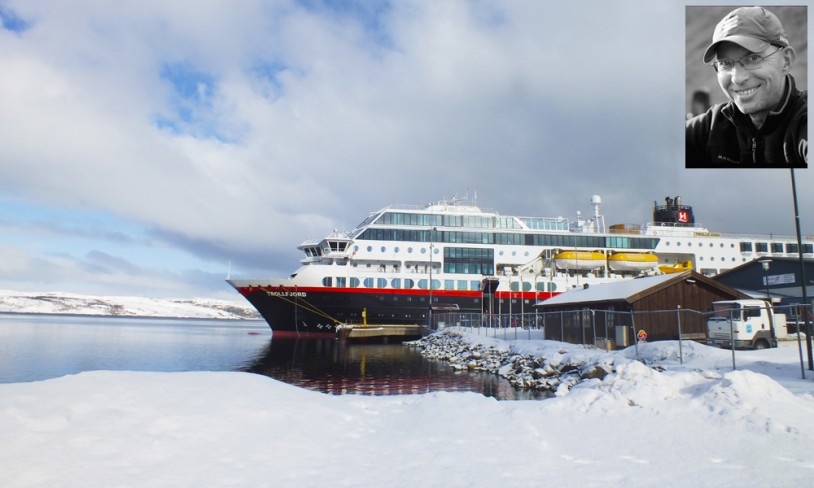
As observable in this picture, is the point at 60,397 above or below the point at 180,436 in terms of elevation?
above

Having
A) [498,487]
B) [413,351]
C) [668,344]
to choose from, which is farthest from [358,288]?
[498,487]

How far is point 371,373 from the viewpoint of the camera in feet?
72.9

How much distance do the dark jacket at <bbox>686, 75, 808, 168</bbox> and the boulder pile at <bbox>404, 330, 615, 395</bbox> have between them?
19.9 ft

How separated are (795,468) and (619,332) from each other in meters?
17.5

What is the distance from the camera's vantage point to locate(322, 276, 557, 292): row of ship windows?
4559 centimetres

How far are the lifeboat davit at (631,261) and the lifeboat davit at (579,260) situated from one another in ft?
4.83

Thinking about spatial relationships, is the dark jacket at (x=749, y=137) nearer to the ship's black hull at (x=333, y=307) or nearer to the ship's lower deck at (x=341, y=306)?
the ship's lower deck at (x=341, y=306)

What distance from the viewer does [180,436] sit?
5.99 meters

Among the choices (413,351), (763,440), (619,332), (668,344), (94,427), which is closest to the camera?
(94,427)

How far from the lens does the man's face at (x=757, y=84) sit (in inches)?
317

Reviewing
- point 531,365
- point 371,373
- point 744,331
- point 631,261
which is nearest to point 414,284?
point 631,261

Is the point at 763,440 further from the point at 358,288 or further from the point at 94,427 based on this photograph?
the point at 358,288

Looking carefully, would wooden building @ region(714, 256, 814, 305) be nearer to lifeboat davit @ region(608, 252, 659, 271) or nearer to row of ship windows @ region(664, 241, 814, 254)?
lifeboat davit @ region(608, 252, 659, 271)

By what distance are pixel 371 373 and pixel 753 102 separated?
712 inches
